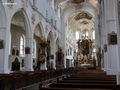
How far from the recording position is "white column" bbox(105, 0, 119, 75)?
983 centimetres

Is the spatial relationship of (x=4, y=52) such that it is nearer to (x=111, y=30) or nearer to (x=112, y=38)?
(x=112, y=38)

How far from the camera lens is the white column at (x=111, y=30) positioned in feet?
32.2

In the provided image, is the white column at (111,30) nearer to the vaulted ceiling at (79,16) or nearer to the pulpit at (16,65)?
the pulpit at (16,65)

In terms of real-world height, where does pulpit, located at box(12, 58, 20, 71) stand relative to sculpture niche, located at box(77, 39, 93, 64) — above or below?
below

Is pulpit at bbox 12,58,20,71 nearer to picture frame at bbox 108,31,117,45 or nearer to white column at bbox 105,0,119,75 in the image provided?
white column at bbox 105,0,119,75

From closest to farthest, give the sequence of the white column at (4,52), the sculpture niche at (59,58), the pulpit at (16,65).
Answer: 1. the white column at (4,52)
2. the pulpit at (16,65)
3. the sculpture niche at (59,58)

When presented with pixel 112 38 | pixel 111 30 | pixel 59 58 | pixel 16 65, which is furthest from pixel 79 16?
pixel 112 38

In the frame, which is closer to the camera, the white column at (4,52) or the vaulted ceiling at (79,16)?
the white column at (4,52)

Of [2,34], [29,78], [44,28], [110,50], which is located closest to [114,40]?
[110,50]

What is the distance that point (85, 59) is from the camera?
104 ft

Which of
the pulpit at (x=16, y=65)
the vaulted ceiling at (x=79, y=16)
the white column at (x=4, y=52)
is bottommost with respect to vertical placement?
the pulpit at (x=16, y=65)

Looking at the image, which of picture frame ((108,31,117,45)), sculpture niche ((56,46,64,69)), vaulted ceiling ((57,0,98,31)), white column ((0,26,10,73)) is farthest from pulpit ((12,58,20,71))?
vaulted ceiling ((57,0,98,31))

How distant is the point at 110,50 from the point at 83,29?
35018 mm

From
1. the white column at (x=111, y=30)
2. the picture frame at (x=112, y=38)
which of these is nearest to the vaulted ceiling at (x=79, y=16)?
the white column at (x=111, y=30)
